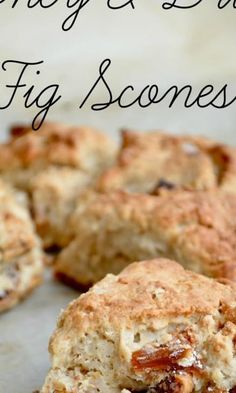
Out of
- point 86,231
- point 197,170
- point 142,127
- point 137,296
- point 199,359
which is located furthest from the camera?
point 142,127

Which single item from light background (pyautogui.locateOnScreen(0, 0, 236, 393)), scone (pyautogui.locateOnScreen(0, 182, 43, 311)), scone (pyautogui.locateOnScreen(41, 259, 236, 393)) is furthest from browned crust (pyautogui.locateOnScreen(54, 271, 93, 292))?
light background (pyautogui.locateOnScreen(0, 0, 236, 393))

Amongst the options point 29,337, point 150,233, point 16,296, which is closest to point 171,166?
point 150,233

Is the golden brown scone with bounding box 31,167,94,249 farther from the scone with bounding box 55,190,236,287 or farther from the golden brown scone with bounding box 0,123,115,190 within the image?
the scone with bounding box 55,190,236,287

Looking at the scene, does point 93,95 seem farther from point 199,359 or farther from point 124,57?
point 199,359

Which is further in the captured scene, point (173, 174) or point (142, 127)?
point (142, 127)

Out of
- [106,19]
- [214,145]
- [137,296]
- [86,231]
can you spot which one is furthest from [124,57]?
[137,296]

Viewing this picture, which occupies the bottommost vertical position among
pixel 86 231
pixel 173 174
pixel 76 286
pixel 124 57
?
pixel 76 286

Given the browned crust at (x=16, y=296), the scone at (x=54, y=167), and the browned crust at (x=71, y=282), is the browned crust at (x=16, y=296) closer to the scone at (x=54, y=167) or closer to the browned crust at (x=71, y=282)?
the browned crust at (x=71, y=282)
